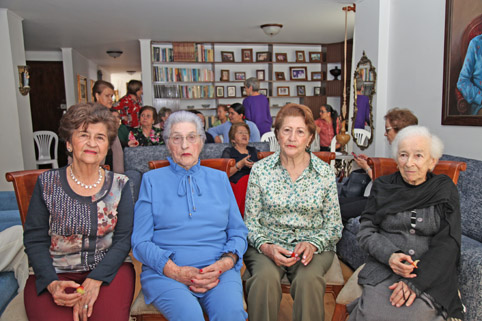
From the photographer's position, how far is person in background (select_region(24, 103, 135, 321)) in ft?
4.71

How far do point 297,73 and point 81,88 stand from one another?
5.28 metres

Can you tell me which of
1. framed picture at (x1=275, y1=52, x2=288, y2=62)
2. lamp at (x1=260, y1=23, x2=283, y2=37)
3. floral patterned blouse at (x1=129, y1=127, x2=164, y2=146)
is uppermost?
lamp at (x1=260, y1=23, x2=283, y2=37)

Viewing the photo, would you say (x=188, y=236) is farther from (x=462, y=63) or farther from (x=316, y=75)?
(x=316, y=75)

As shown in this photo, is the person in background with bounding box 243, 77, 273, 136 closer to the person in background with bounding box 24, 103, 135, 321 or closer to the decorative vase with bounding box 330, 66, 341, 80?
the decorative vase with bounding box 330, 66, 341, 80

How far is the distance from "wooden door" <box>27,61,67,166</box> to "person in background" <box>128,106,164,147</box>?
5.57 meters

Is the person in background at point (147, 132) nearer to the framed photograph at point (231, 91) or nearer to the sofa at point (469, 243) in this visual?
the sofa at point (469, 243)

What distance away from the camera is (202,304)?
1.53m

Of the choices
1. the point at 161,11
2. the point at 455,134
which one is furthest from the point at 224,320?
the point at 161,11

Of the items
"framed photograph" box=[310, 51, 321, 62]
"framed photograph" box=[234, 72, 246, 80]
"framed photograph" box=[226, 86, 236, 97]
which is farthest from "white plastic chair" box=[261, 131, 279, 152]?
"framed photograph" box=[310, 51, 321, 62]

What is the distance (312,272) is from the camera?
5.51ft

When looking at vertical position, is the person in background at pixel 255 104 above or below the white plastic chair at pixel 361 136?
above

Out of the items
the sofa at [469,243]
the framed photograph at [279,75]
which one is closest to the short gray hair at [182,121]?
the sofa at [469,243]

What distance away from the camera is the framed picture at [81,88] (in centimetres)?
862

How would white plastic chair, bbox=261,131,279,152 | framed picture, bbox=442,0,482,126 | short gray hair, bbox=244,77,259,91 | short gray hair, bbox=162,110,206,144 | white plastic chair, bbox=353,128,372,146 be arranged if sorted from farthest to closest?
1. short gray hair, bbox=244,77,259,91
2. white plastic chair, bbox=261,131,279,152
3. white plastic chair, bbox=353,128,372,146
4. framed picture, bbox=442,0,482,126
5. short gray hair, bbox=162,110,206,144
